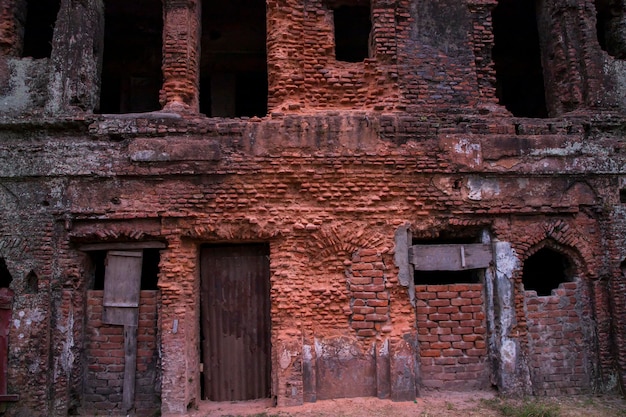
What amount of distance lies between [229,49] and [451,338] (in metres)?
7.39

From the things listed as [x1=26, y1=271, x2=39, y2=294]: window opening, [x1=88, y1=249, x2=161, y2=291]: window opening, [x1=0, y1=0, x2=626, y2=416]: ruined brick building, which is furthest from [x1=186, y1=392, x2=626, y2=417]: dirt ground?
[x1=26, y1=271, x2=39, y2=294]: window opening

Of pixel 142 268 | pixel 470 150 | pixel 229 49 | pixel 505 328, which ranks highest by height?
pixel 229 49

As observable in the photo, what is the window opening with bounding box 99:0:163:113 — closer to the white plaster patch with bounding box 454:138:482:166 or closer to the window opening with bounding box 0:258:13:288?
the window opening with bounding box 0:258:13:288

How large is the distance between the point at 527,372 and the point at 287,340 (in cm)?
352

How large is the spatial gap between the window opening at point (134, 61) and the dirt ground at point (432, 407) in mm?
6776

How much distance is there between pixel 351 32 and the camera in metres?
9.68

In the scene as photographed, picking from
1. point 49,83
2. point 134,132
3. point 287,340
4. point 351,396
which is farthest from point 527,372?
point 49,83

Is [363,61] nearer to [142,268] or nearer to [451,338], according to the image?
[451,338]

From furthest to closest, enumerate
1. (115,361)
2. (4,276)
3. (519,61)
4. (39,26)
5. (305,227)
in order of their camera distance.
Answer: (519,61) < (39,26) < (4,276) < (305,227) < (115,361)

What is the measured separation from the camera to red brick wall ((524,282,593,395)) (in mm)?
6605

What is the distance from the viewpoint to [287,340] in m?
6.29

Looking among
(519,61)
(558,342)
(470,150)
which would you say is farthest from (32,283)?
(519,61)

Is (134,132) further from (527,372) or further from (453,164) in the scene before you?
(527,372)

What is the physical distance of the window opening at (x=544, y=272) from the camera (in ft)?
25.1
